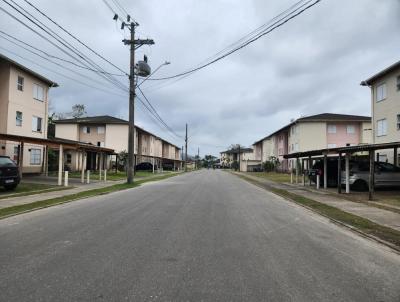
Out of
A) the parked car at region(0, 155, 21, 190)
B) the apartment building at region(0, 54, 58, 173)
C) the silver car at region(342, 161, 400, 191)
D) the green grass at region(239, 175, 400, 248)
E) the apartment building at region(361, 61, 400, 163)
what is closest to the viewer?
the green grass at region(239, 175, 400, 248)

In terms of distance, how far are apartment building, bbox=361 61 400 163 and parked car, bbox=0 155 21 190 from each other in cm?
2472

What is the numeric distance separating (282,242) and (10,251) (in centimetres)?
493

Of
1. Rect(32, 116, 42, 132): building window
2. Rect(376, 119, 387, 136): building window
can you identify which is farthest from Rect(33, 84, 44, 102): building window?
Rect(376, 119, 387, 136): building window

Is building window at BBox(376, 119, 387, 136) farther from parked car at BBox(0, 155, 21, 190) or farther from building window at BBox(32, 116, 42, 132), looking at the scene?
building window at BBox(32, 116, 42, 132)

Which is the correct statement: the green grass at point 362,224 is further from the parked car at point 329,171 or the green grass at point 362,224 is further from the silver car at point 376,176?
the parked car at point 329,171

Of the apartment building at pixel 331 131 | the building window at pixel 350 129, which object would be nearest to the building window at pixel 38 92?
the apartment building at pixel 331 131

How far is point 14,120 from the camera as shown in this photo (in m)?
30.3

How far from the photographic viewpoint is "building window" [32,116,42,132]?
3349cm

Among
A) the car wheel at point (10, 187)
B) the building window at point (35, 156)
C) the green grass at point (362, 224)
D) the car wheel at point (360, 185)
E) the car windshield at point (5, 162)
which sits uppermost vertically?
the building window at point (35, 156)

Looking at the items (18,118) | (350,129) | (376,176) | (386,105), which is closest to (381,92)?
(386,105)

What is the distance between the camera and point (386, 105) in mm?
29797

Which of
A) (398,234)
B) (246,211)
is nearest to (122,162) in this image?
(246,211)

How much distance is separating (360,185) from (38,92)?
2656cm

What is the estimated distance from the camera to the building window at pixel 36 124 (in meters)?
33.5
